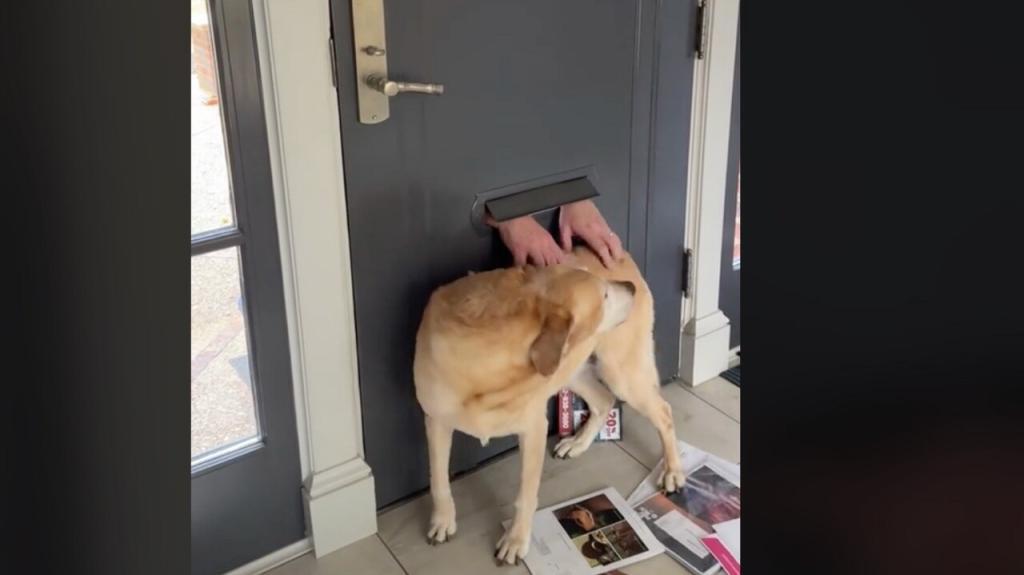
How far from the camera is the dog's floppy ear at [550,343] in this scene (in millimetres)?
1908

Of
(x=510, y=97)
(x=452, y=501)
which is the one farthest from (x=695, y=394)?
(x=510, y=97)

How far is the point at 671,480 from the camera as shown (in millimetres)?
2387

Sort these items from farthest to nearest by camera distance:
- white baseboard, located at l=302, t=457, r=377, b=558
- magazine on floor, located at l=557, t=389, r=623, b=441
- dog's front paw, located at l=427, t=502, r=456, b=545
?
magazine on floor, located at l=557, t=389, r=623, b=441
dog's front paw, located at l=427, t=502, r=456, b=545
white baseboard, located at l=302, t=457, r=377, b=558

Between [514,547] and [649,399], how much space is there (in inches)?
21.1

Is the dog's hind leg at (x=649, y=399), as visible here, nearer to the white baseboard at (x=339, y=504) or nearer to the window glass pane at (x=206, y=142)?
the white baseboard at (x=339, y=504)

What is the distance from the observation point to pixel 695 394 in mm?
2830

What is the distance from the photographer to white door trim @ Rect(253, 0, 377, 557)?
172 centimetres

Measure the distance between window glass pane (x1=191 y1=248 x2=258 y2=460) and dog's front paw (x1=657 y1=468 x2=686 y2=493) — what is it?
41.7 inches

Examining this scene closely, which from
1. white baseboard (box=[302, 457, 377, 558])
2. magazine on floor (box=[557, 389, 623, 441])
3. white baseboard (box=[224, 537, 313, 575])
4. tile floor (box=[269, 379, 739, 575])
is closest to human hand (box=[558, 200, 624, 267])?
magazine on floor (box=[557, 389, 623, 441])

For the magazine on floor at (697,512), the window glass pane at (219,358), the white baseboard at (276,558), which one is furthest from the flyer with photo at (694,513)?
the window glass pane at (219,358)

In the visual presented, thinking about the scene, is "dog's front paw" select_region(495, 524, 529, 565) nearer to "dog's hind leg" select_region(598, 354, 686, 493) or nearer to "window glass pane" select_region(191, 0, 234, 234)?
"dog's hind leg" select_region(598, 354, 686, 493)

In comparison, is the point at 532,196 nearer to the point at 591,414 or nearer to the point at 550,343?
the point at 550,343

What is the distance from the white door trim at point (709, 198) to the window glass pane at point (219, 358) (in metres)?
1.34

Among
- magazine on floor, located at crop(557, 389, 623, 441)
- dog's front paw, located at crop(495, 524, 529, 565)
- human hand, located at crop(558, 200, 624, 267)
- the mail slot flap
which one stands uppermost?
the mail slot flap
